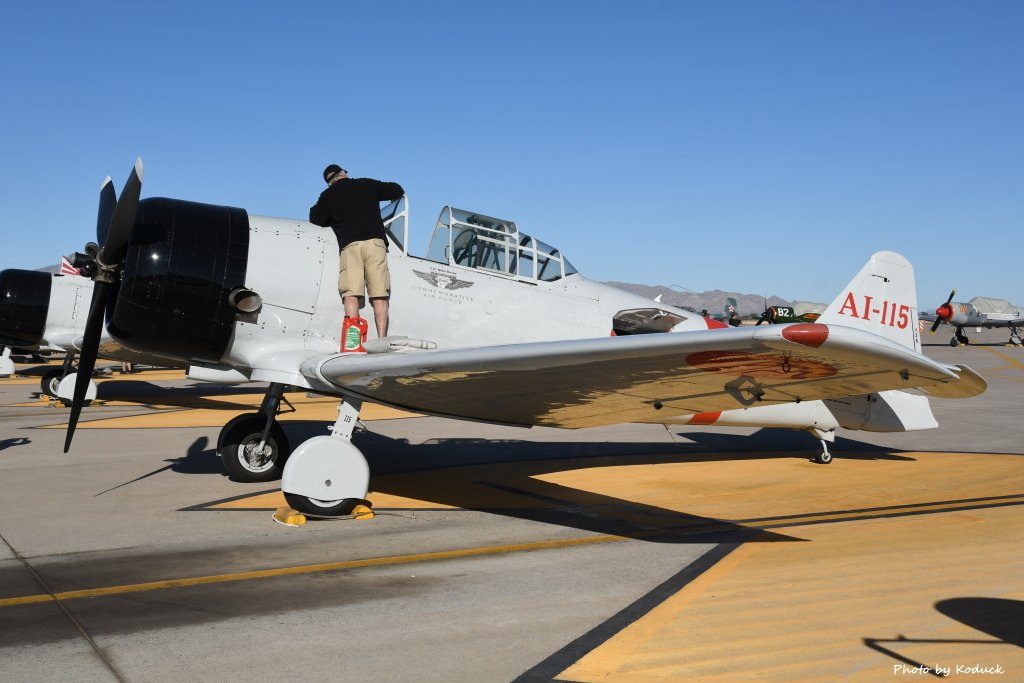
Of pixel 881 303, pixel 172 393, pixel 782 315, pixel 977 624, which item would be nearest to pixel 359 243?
pixel 977 624

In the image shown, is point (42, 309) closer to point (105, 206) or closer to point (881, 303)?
point (105, 206)

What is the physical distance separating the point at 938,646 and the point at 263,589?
3.74 meters

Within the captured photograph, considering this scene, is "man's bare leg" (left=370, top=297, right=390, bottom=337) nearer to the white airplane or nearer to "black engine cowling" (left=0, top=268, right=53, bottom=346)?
the white airplane

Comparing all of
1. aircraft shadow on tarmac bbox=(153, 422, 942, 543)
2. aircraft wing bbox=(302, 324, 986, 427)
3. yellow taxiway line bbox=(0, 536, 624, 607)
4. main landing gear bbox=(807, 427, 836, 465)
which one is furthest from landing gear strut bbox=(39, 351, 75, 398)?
main landing gear bbox=(807, 427, 836, 465)

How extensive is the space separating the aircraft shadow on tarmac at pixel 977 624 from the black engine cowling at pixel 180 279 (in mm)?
5785

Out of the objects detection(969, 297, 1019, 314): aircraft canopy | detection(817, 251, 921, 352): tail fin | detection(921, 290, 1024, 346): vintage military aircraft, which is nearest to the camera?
detection(817, 251, 921, 352): tail fin

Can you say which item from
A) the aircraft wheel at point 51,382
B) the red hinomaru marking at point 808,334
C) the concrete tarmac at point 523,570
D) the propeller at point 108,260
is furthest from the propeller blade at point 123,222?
the aircraft wheel at point 51,382

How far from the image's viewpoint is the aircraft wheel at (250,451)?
27.8 ft

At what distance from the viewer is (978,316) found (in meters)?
59.5

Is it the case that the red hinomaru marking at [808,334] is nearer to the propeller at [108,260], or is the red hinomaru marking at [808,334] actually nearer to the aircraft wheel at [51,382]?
the propeller at [108,260]

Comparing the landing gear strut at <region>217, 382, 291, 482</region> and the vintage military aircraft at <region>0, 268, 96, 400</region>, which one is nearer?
the landing gear strut at <region>217, 382, 291, 482</region>

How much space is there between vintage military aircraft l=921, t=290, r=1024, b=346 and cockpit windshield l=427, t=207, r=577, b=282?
1940 inches

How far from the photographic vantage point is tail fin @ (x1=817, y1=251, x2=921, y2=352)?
9.62m

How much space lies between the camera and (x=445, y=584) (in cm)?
A: 523
